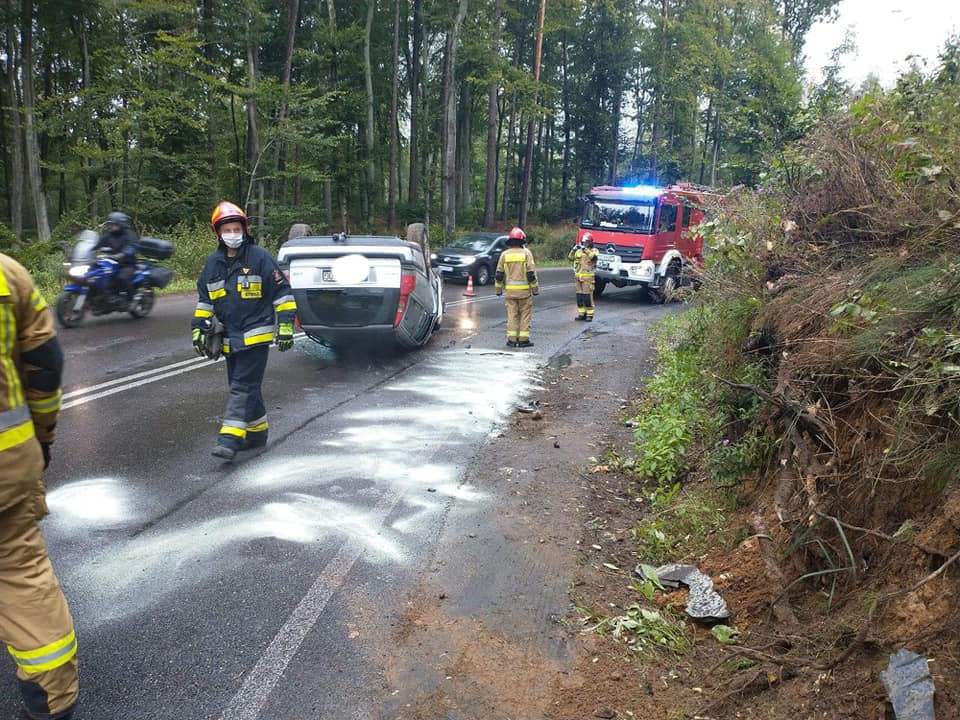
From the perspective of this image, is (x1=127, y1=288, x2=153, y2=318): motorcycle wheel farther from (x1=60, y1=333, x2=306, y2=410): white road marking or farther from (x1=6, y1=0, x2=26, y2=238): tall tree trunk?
(x1=6, y1=0, x2=26, y2=238): tall tree trunk

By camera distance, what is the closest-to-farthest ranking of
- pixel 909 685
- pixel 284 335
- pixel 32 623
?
pixel 909 685 < pixel 32 623 < pixel 284 335

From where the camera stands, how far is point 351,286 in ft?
29.8

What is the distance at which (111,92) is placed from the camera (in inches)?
839

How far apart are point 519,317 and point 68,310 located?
7.05 m

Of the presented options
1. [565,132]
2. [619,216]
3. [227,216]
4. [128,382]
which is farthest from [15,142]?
[565,132]

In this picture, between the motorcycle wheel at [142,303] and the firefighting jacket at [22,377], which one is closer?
the firefighting jacket at [22,377]

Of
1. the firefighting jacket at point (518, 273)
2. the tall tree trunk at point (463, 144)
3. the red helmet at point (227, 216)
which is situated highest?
the tall tree trunk at point (463, 144)

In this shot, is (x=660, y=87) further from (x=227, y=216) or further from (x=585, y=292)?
(x=227, y=216)

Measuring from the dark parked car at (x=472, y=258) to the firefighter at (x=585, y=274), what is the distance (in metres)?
7.19

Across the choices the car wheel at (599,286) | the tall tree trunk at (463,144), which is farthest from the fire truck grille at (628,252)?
the tall tree trunk at (463,144)

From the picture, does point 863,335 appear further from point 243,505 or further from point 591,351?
point 591,351

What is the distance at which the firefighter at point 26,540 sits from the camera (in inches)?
105

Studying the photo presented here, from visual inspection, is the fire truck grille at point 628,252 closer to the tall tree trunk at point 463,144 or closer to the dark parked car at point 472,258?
the dark parked car at point 472,258

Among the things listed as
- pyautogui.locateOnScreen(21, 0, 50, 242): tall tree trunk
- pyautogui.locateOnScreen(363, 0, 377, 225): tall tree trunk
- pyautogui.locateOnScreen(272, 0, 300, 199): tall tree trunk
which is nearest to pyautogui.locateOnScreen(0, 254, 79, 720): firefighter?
pyautogui.locateOnScreen(272, 0, 300, 199): tall tree trunk
